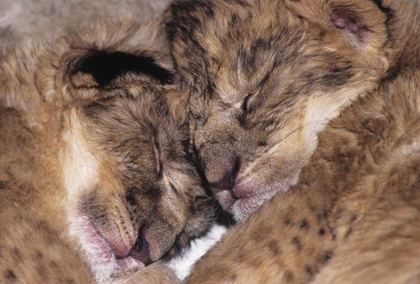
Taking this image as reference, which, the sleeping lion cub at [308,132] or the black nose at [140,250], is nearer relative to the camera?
the sleeping lion cub at [308,132]

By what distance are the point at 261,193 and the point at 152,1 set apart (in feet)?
4.34

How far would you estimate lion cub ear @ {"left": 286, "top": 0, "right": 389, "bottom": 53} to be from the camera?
340cm

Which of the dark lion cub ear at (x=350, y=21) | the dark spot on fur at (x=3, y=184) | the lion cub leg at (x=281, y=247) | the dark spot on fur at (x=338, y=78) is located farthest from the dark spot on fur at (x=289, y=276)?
the dark spot on fur at (x=3, y=184)

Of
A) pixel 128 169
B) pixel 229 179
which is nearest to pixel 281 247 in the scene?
pixel 229 179

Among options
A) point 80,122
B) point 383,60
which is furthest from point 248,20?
point 80,122

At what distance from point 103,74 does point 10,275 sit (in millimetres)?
918

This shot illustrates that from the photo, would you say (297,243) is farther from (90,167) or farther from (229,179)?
(90,167)

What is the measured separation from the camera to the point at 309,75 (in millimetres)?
3438

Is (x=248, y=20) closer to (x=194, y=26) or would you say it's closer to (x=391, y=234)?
(x=194, y=26)

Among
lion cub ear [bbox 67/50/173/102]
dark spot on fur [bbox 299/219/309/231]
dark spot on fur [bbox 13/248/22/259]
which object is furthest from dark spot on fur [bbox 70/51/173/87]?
dark spot on fur [bbox 299/219/309/231]

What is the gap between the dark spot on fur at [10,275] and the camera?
305cm

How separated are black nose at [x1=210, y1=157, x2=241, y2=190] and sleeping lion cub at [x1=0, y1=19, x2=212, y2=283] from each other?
0.56ft

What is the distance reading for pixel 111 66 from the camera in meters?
3.46

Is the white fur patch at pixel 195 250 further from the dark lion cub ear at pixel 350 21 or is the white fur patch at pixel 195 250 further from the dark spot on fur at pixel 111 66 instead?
the dark lion cub ear at pixel 350 21
